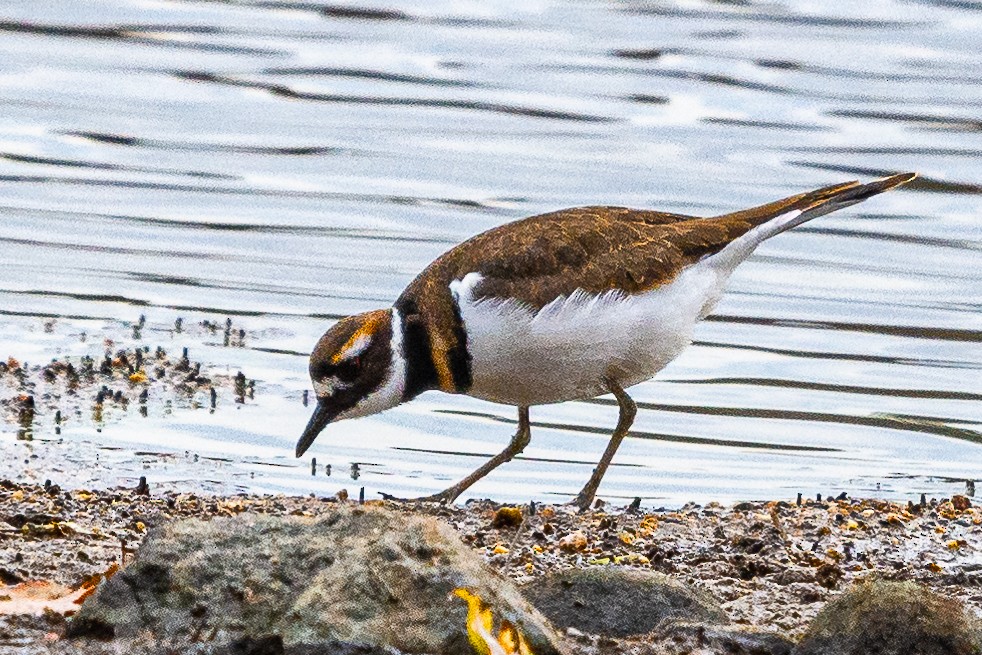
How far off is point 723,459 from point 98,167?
24.8ft

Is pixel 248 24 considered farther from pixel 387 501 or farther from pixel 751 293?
pixel 387 501

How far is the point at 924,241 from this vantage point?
48.8ft

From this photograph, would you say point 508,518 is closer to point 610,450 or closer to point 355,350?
point 355,350

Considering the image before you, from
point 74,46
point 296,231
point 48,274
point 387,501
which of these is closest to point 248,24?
point 74,46

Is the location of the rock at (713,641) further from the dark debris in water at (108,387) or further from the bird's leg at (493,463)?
the dark debris in water at (108,387)

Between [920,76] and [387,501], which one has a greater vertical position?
[920,76]

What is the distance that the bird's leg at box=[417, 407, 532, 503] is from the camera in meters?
8.88

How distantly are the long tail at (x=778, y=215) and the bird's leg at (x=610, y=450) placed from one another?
81cm

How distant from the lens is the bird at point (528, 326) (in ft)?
28.0

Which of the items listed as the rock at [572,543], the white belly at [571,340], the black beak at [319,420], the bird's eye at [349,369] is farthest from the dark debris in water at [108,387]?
the rock at [572,543]

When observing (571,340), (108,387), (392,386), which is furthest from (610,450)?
(108,387)

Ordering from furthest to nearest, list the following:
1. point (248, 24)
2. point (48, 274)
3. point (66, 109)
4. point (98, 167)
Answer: point (248, 24), point (66, 109), point (98, 167), point (48, 274)

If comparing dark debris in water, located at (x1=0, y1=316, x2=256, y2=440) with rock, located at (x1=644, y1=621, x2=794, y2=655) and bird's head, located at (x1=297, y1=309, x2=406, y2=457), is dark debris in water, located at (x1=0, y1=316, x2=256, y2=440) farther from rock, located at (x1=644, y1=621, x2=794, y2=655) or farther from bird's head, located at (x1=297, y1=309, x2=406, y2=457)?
rock, located at (x1=644, y1=621, x2=794, y2=655)

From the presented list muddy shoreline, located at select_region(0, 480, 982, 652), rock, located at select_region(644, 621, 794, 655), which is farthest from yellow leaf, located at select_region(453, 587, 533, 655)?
muddy shoreline, located at select_region(0, 480, 982, 652)
